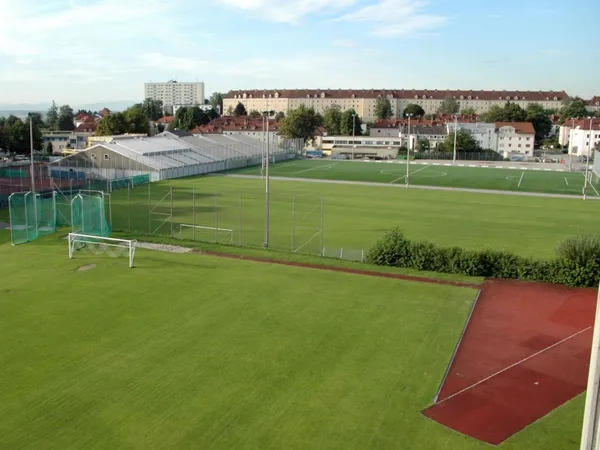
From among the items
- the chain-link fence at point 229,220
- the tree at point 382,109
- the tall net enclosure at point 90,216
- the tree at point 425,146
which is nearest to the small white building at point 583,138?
the tree at point 425,146

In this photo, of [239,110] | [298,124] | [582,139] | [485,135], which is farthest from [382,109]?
[298,124]

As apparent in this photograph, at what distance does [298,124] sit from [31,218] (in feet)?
244

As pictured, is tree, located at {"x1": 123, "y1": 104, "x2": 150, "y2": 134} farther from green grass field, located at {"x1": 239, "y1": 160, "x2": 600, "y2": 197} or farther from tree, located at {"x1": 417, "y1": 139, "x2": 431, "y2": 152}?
tree, located at {"x1": 417, "y1": 139, "x2": 431, "y2": 152}

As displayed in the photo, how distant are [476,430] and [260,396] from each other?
4962mm

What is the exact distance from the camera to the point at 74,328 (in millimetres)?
18297

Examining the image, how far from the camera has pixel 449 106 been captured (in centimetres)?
18662

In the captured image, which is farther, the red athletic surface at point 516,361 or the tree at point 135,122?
the tree at point 135,122

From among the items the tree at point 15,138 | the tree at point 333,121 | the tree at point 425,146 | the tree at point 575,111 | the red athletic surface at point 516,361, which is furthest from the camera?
the tree at point 575,111

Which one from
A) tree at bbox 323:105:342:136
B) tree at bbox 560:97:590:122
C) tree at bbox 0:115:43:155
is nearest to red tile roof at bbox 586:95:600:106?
tree at bbox 560:97:590:122

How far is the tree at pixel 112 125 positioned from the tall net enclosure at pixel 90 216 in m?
70.0

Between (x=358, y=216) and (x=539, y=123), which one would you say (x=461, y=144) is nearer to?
(x=539, y=123)

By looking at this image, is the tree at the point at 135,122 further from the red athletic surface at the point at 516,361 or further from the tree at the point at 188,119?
the red athletic surface at the point at 516,361

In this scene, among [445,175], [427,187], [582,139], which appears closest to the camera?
[427,187]

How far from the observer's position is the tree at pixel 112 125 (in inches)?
3844
